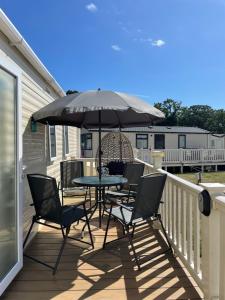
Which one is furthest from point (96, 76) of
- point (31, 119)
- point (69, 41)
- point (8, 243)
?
point (8, 243)

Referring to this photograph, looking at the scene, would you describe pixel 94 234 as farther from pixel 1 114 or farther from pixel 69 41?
pixel 69 41

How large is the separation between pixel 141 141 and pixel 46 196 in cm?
2001

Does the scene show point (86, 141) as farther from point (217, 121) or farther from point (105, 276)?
point (217, 121)

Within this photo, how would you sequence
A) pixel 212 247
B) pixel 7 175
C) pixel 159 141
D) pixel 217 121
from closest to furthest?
pixel 212 247 < pixel 7 175 < pixel 159 141 < pixel 217 121

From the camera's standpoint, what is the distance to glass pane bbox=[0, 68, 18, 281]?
9.16 feet

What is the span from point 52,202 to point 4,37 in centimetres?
189

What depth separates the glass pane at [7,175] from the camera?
2.79m

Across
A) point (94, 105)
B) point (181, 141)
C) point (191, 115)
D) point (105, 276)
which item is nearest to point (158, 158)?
point (94, 105)

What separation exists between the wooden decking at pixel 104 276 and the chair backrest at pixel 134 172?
67.1 inches

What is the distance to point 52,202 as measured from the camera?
11.1ft

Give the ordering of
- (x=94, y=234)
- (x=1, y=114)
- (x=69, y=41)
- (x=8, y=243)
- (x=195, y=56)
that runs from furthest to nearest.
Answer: (x=195, y=56) < (x=69, y=41) < (x=94, y=234) < (x=8, y=243) < (x=1, y=114)

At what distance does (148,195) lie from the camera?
3.51 metres

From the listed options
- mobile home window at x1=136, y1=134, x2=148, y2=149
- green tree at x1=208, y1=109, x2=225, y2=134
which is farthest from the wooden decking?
green tree at x1=208, y1=109, x2=225, y2=134

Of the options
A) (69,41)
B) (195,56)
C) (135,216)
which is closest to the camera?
(135,216)
